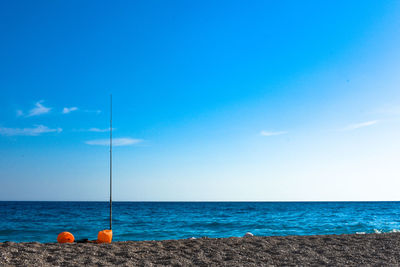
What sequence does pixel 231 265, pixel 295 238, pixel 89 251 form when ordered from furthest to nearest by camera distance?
pixel 295 238
pixel 89 251
pixel 231 265

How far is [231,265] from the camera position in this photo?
5992 mm

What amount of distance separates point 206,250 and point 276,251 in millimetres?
1507

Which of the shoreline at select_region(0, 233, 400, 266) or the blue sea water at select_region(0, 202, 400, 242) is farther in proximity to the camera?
the blue sea water at select_region(0, 202, 400, 242)

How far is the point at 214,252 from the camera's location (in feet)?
22.7

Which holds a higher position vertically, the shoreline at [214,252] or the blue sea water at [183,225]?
the shoreline at [214,252]

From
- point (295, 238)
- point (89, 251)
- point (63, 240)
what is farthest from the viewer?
point (295, 238)

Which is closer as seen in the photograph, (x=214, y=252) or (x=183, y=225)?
(x=214, y=252)

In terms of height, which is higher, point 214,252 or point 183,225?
point 214,252

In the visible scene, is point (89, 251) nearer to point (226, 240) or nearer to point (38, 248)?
point (38, 248)

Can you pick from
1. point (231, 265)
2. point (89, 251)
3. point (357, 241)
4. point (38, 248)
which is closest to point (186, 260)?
point (231, 265)

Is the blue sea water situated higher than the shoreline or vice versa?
the shoreline

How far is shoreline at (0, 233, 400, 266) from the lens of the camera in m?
6.08

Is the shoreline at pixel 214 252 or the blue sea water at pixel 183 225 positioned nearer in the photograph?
the shoreline at pixel 214 252

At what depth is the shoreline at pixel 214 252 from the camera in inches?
239
